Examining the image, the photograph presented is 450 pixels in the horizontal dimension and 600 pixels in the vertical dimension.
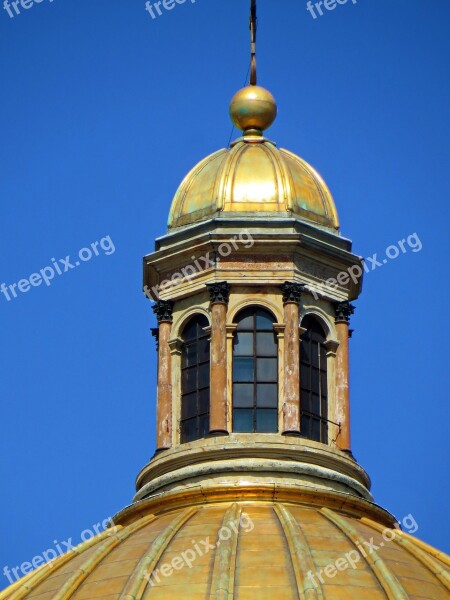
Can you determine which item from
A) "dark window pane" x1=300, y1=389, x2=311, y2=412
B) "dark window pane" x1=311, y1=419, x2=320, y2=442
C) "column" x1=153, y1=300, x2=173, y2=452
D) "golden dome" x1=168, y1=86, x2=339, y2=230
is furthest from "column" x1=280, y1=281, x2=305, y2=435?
"column" x1=153, y1=300, x2=173, y2=452

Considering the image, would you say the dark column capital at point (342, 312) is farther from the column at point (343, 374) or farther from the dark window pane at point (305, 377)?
the dark window pane at point (305, 377)

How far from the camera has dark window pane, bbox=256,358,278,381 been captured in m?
82.9

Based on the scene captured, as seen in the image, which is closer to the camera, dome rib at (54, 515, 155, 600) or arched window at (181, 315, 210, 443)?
dome rib at (54, 515, 155, 600)

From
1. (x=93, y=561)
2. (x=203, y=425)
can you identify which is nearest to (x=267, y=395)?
(x=203, y=425)

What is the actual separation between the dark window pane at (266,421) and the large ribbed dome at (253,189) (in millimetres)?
5509

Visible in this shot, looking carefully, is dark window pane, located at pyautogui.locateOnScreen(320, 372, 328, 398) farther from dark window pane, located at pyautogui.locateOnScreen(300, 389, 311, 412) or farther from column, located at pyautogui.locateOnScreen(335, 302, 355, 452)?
dark window pane, located at pyautogui.locateOnScreen(300, 389, 311, 412)

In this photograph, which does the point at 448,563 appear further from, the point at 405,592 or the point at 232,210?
the point at 232,210

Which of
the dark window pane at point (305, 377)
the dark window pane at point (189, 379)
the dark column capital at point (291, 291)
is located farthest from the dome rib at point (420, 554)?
the dark column capital at point (291, 291)

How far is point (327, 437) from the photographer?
83.1m

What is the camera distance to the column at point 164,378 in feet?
272

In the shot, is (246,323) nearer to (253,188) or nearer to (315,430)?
(315,430)

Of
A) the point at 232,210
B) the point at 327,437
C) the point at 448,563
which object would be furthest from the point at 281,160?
the point at 448,563

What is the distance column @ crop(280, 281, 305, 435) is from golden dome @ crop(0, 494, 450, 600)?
276 cm

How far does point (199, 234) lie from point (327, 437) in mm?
6341
